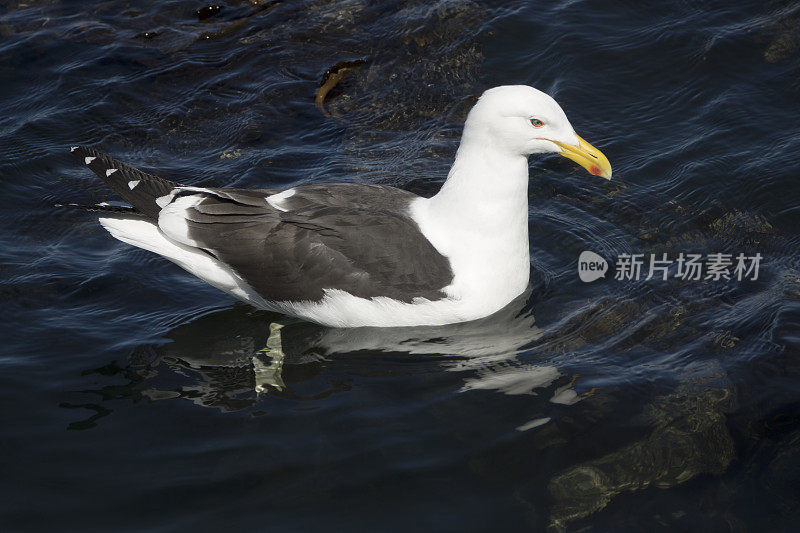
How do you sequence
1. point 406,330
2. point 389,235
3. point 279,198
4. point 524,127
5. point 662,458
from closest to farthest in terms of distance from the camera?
1. point 662,458
2. point 524,127
3. point 389,235
4. point 406,330
5. point 279,198

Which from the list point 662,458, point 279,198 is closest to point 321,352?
point 279,198

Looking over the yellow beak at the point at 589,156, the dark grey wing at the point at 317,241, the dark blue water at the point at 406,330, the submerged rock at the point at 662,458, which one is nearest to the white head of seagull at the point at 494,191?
the yellow beak at the point at 589,156

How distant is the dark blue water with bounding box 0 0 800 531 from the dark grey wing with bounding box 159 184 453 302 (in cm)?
42

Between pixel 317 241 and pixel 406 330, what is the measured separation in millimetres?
891

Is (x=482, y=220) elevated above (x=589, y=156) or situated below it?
below

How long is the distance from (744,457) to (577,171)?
3748 millimetres

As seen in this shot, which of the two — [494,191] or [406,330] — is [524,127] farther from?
[406,330]

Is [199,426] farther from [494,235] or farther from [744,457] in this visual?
[744,457]

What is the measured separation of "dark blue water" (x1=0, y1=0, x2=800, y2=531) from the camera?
5.01 meters

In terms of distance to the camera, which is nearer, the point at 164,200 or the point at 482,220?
the point at 482,220

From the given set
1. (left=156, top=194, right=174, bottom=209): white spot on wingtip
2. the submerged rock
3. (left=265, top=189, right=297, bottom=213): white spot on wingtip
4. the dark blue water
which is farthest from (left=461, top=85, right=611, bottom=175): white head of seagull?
(left=156, top=194, right=174, bottom=209): white spot on wingtip

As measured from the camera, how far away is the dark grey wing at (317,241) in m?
6.31

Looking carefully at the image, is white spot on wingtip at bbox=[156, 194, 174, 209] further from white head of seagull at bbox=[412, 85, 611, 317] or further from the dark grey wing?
white head of seagull at bbox=[412, 85, 611, 317]

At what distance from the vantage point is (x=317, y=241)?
21.0ft
